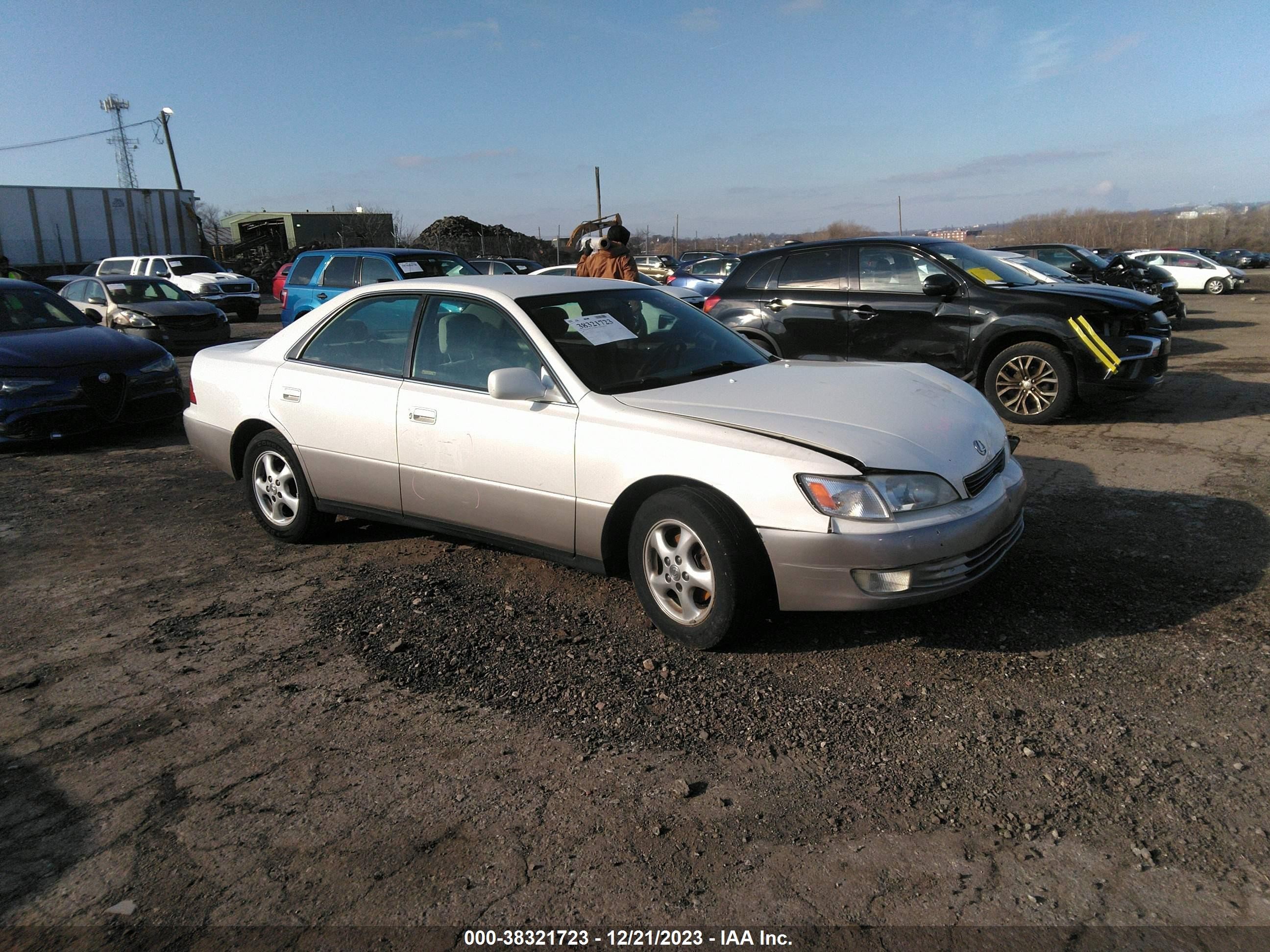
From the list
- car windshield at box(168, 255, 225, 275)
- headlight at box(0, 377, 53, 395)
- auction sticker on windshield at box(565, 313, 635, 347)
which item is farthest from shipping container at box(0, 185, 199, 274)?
auction sticker on windshield at box(565, 313, 635, 347)

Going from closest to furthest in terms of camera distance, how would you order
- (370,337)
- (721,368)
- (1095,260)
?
(721,368)
(370,337)
(1095,260)

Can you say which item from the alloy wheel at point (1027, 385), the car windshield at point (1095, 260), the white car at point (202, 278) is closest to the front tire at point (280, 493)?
the alloy wheel at point (1027, 385)

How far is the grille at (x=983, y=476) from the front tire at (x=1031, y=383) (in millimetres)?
4104

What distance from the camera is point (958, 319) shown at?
823cm

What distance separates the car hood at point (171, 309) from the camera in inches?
588

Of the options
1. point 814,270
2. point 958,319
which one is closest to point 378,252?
point 814,270

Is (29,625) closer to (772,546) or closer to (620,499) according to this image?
(620,499)

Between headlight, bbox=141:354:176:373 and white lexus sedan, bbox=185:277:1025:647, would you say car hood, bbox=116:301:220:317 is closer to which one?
headlight, bbox=141:354:176:373

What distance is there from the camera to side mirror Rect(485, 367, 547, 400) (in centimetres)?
399

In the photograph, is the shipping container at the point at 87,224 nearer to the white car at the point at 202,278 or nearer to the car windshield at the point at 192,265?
the white car at the point at 202,278

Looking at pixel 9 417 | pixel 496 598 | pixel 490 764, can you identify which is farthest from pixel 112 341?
pixel 490 764

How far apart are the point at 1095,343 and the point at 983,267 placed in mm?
1288

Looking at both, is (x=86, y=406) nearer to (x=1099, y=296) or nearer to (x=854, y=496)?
(x=854, y=496)

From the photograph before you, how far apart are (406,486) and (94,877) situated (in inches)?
95.7
